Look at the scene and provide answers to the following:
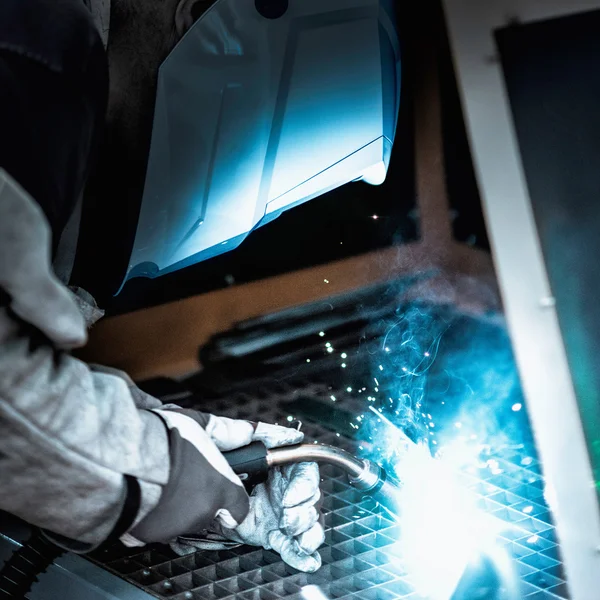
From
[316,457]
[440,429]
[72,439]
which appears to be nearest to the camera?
[72,439]

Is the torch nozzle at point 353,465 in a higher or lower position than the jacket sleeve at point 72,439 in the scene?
higher

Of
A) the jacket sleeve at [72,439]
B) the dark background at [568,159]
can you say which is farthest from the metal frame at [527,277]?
the jacket sleeve at [72,439]

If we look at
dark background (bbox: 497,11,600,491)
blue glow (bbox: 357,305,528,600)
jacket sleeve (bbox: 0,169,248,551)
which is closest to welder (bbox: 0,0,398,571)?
jacket sleeve (bbox: 0,169,248,551)

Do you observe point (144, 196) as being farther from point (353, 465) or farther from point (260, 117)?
point (353, 465)

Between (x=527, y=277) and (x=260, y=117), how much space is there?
0.67 metres

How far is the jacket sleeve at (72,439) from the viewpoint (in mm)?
748

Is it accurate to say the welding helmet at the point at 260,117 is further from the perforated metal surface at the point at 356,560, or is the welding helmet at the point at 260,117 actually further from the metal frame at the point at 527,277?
the perforated metal surface at the point at 356,560

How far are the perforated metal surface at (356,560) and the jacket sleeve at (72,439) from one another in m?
0.20

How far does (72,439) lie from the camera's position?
846 mm

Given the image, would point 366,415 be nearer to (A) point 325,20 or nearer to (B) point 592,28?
(A) point 325,20

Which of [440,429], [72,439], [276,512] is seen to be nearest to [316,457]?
[276,512]

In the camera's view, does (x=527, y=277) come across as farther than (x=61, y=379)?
Yes

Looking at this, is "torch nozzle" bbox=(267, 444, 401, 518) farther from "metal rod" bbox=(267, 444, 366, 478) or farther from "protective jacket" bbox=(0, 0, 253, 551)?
"protective jacket" bbox=(0, 0, 253, 551)

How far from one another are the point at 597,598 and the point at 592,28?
120cm
